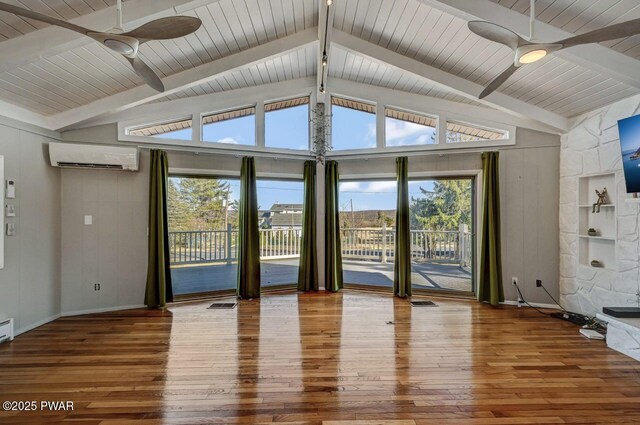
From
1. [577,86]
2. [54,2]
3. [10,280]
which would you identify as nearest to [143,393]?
[10,280]

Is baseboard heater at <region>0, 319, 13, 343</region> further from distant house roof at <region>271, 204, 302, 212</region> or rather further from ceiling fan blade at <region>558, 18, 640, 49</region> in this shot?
ceiling fan blade at <region>558, 18, 640, 49</region>

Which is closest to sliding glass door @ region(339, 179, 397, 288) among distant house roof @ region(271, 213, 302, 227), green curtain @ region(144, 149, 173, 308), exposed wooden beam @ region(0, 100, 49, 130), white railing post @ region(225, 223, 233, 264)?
distant house roof @ region(271, 213, 302, 227)

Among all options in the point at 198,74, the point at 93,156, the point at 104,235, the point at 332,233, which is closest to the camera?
the point at 198,74

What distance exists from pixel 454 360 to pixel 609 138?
11.5 feet

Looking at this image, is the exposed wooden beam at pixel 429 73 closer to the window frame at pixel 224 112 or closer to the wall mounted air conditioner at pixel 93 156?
the window frame at pixel 224 112

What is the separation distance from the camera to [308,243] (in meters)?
5.25

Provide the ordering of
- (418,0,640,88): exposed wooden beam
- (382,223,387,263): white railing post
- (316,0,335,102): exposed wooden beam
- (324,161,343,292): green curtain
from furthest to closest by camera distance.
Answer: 1. (382,223,387,263): white railing post
2. (324,161,343,292): green curtain
3. (316,0,335,102): exposed wooden beam
4. (418,0,640,88): exposed wooden beam

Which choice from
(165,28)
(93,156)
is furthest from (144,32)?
(93,156)

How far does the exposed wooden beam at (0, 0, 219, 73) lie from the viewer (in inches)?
102

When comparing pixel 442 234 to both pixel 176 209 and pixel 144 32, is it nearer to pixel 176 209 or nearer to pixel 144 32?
pixel 176 209

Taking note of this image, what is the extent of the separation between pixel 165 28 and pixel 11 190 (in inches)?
123

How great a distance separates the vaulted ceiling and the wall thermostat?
2.61ft

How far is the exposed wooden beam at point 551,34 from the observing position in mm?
2729

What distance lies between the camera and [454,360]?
280 centimetres
